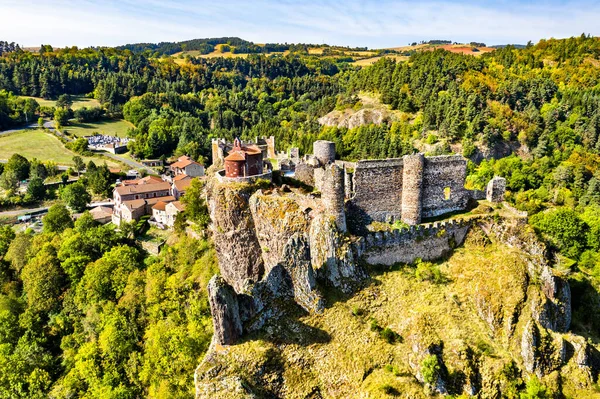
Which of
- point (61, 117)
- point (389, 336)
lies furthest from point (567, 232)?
point (61, 117)

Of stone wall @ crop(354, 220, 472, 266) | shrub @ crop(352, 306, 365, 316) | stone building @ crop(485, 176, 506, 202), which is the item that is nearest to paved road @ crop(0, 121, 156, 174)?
stone wall @ crop(354, 220, 472, 266)

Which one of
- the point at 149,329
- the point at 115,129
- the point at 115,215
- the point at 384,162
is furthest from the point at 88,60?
the point at 384,162

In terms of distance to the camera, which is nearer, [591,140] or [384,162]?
[384,162]

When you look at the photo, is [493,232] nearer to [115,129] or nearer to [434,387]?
[434,387]

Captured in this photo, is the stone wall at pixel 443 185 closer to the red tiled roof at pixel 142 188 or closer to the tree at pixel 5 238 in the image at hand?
the red tiled roof at pixel 142 188

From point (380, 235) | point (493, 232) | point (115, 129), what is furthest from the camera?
point (115, 129)

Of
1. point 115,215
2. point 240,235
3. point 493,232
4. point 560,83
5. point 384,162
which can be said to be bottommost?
point 115,215

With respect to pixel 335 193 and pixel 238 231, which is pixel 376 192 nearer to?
pixel 335 193
